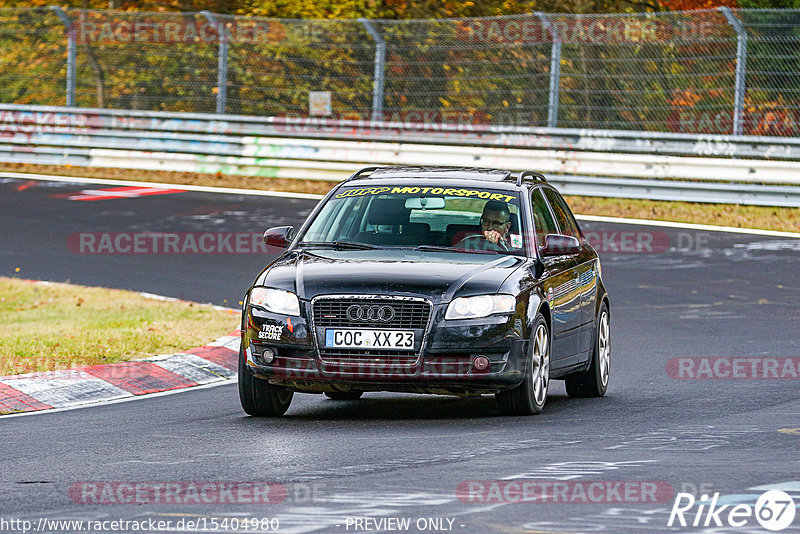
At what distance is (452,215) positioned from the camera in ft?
33.9

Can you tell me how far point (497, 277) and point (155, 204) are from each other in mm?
15053

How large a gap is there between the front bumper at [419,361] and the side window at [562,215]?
2.29m

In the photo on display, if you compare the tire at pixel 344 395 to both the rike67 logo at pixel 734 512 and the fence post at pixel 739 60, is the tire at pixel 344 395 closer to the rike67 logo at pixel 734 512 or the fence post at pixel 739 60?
the rike67 logo at pixel 734 512

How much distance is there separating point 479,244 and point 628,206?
44.5 feet

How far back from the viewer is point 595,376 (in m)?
10.8

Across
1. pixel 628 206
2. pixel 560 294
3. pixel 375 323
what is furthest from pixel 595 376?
pixel 628 206

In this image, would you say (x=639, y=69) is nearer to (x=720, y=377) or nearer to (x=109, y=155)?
(x=109, y=155)

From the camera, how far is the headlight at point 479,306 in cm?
898

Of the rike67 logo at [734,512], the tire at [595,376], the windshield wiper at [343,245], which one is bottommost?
the tire at [595,376]

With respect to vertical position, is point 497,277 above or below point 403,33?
below

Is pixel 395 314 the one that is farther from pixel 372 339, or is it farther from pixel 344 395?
pixel 344 395

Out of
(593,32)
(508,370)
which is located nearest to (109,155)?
(593,32)

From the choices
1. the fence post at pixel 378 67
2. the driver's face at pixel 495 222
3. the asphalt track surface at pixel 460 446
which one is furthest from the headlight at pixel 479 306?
the fence post at pixel 378 67

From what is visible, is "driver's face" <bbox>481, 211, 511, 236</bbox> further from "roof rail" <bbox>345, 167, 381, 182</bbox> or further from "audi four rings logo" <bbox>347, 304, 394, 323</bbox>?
"audi four rings logo" <bbox>347, 304, 394, 323</bbox>
